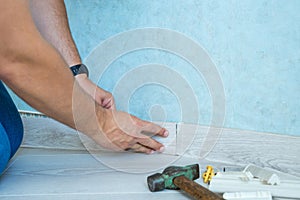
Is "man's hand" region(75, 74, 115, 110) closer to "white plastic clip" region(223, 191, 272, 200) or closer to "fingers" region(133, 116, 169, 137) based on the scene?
"fingers" region(133, 116, 169, 137)

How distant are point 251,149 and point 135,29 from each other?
538 mm

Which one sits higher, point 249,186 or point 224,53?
point 224,53

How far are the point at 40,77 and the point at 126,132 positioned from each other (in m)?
0.41

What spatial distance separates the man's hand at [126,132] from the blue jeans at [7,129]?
220mm

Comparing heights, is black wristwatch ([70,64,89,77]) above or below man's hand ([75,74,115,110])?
above

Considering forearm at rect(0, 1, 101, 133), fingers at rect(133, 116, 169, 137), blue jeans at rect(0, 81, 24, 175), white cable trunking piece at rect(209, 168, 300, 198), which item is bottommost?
white cable trunking piece at rect(209, 168, 300, 198)

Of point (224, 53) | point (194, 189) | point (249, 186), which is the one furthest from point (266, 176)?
point (224, 53)

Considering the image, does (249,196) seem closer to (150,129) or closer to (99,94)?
(150,129)

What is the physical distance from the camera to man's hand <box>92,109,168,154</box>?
102 cm

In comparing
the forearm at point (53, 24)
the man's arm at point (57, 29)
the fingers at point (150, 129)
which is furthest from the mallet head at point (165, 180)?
the forearm at point (53, 24)

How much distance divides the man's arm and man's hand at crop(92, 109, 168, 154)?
0.14 metres

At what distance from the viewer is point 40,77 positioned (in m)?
0.74

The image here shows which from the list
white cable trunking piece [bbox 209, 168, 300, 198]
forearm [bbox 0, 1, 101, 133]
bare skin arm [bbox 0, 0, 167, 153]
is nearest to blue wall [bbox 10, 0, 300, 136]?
white cable trunking piece [bbox 209, 168, 300, 198]

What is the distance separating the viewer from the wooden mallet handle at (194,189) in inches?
31.8
